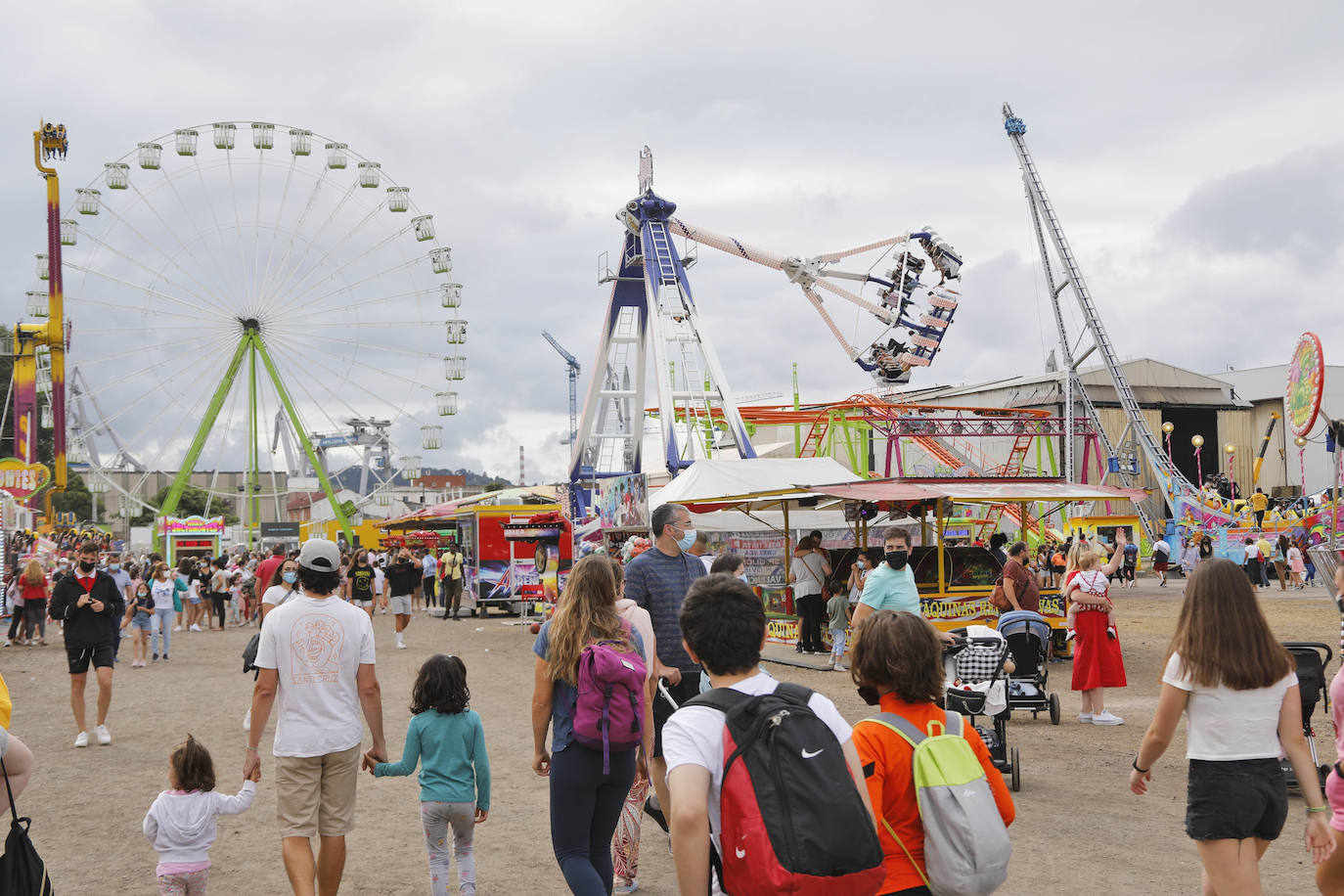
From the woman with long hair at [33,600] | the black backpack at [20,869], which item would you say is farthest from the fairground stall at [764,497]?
the black backpack at [20,869]

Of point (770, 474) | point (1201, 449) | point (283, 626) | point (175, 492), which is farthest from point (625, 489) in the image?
point (1201, 449)

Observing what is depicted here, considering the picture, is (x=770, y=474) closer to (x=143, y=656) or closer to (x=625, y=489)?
(x=625, y=489)

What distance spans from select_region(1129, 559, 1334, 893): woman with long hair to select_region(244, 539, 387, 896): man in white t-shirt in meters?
3.31

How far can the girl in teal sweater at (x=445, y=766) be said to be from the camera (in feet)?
16.9

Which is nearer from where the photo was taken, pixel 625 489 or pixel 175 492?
pixel 625 489

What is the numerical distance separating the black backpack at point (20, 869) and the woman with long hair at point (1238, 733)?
11.4 feet

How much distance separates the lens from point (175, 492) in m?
36.8

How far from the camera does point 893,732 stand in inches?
119

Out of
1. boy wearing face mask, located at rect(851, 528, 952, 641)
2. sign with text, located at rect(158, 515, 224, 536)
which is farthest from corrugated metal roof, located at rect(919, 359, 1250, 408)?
boy wearing face mask, located at rect(851, 528, 952, 641)

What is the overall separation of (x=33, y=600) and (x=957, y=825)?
67.2 ft

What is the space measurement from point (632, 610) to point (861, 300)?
28647 mm

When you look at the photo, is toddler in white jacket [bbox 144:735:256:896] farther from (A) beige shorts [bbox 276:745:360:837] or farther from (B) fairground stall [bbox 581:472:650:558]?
(B) fairground stall [bbox 581:472:650:558]

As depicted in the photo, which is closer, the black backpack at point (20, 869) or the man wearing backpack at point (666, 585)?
the black backpack at point (20, 869)

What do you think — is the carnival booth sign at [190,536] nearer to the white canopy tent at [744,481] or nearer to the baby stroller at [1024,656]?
the white canopy tent at [744,481]
